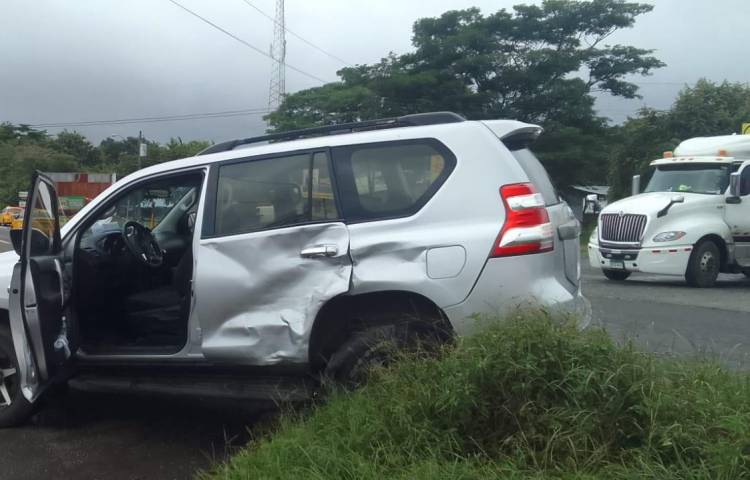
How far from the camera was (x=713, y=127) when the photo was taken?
3428cm

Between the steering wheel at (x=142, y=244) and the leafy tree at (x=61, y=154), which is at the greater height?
the steering wheel at (x=142, y=244)

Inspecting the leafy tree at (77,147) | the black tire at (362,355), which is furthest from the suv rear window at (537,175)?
the leafy tree at (77,147)

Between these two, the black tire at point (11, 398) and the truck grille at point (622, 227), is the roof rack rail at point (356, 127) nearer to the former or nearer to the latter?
the black tire at point (11, 398)

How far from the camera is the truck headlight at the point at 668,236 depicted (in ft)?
45.2

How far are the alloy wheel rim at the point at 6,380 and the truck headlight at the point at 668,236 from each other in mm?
10989

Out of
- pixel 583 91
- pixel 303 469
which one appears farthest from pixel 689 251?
pixel 583 91

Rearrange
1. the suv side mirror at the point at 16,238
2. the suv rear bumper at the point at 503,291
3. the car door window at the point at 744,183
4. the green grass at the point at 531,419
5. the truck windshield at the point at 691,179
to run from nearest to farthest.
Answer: the green grass at the point at 531,419, the suv rear bumper at the point at 503,291, the suv side mirror at the point at 16,238, the car door window at the point at 744,183, the truck windshield at the point at 691,179

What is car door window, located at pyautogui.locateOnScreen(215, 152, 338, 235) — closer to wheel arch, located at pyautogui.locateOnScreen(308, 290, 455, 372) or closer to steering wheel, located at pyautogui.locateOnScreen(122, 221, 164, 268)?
wheel arch, located at pyautogui.locateOnScreen(308, 290, 455, 372)

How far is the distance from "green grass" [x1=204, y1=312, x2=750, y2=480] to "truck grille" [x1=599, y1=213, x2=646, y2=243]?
1007 cm

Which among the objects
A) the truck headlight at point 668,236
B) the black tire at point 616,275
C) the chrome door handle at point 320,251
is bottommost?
the black tire at point 616,275

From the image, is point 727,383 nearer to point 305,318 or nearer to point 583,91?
point 305,318

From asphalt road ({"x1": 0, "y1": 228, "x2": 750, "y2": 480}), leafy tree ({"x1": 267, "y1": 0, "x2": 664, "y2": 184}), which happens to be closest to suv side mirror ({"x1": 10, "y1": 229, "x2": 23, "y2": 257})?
asphalt road ({"x1": 0, "y1": 228, "x2": 750, "y2": 480})

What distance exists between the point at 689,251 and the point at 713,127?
75.2 ft

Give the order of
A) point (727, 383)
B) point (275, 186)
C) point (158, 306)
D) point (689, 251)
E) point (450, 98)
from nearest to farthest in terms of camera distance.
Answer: point (727, 383) → point (275, 186) → point (158, 306) → point (689, 251) → point (450, 98)
